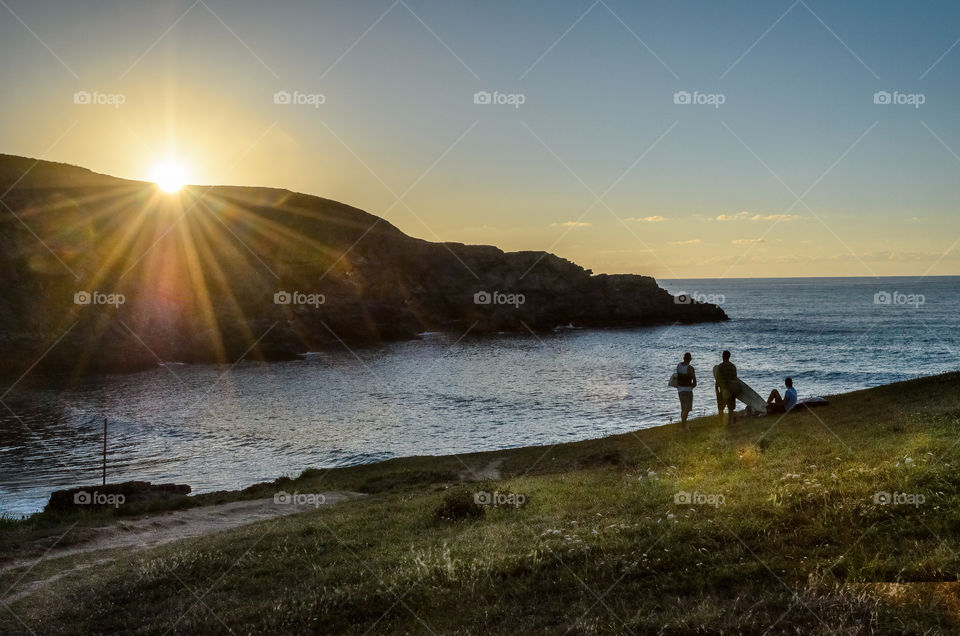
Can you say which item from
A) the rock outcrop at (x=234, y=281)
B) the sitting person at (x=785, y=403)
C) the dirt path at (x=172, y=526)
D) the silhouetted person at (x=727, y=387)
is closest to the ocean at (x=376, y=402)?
the dirt path at (x=172, y=526)

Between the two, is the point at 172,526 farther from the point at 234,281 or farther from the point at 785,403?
the point at 234,281

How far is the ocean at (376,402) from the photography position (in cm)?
3522

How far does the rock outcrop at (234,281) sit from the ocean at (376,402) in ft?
36.4

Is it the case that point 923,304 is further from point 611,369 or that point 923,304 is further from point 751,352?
point 611,369

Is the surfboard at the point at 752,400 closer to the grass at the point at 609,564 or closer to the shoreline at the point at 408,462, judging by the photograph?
the shoreline at the point at 408,462

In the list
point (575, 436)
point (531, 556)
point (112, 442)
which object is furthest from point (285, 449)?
point (531, 556)

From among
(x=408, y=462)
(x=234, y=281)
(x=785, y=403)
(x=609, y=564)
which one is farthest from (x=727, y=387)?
(x=234, y=281)

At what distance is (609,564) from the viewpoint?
830 cm

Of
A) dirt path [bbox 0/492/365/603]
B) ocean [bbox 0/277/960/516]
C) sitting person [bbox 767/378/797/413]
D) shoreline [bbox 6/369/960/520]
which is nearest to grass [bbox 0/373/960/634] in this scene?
dirt path [bbox 0/492/365/603]

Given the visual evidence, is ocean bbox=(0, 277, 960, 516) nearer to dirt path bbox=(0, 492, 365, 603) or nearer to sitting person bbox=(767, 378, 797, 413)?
dirt path bbox=(0, 492, 365, 603)

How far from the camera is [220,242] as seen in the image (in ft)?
392

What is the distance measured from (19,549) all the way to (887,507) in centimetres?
1996

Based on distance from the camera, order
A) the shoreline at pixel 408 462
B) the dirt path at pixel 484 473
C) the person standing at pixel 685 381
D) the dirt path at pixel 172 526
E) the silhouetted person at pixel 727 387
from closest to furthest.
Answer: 1. the dirt path at pixel 172 526
2. the person standing at pixel 685 381
3. the silhouetted person at pixel 727 387
4. the shoreline at pixel 408 462
5. the dirt path at pixel 484 473

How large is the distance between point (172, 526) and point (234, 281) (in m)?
94.6
